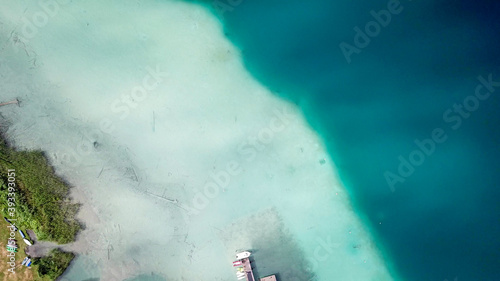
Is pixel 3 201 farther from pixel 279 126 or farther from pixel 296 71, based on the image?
pixel 296 71

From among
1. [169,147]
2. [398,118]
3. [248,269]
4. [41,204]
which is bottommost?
[248,269]

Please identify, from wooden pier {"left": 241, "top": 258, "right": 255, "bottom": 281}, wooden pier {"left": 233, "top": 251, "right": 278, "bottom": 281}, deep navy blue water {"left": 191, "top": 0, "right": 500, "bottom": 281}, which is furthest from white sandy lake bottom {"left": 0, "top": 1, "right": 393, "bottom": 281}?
deep navy blue water {"left": 191, "top": 0, "right": 500, "bottom": 281}

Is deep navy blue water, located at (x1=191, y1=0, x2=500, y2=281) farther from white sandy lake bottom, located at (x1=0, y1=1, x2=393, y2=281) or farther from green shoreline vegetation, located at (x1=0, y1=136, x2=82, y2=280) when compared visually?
green shoreline vegetation, located at (x1=0, y1=136, x2=82, y2=280)

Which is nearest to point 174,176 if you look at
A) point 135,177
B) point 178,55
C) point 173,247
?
point 135,177

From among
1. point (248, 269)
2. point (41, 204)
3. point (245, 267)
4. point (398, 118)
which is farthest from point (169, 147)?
point (398, 118)

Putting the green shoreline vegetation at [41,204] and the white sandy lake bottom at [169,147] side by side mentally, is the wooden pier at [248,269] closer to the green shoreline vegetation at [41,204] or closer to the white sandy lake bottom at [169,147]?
the white sandy lake bottom at [169,147]

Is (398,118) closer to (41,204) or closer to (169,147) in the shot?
(169,147)
